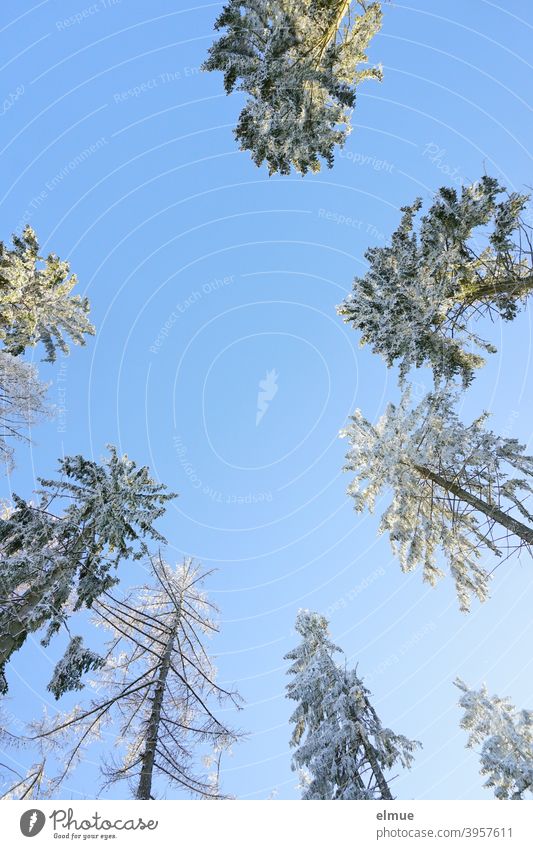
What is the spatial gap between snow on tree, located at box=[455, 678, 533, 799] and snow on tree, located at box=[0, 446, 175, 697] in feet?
42.9

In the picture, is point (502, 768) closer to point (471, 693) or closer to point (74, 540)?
point (471, 693)

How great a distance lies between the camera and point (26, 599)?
6855 millimetres

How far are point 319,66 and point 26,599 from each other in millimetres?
10589

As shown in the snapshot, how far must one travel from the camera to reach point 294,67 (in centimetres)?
811

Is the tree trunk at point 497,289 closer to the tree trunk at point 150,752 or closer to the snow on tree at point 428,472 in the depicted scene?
the snow on tree at point 428,472

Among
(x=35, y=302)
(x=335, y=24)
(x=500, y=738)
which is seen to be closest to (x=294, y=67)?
(x=335, y=24)

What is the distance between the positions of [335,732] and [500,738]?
6.49 m

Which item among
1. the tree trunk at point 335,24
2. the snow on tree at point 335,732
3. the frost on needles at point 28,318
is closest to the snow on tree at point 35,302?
the frost on needles at point 28,318

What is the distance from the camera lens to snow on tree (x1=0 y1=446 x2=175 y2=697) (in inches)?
263

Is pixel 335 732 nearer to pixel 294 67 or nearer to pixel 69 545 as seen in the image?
pixel 69 545

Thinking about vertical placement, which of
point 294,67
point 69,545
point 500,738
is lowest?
point 500,738

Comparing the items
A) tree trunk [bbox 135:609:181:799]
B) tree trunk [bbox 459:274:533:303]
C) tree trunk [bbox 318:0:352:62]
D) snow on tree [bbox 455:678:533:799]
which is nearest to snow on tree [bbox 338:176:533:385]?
tree trunk [bbox 459:274:533:303]

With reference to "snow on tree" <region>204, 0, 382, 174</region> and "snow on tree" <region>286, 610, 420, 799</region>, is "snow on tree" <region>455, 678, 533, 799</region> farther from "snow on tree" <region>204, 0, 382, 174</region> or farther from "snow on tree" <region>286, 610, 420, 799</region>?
"snow on tree" <region>204, 0, 382, 174</region>
